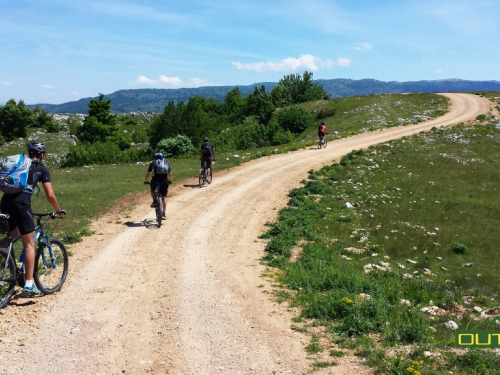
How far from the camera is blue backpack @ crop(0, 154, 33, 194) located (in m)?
8.27

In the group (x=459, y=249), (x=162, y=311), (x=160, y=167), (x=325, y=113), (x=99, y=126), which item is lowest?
(x=459, y=249)

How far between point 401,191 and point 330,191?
185 inches

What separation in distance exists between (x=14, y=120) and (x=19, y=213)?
94891 millimetres

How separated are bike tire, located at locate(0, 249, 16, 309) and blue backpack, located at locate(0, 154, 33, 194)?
139 centimetres

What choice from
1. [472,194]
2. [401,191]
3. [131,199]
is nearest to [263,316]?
[131,199]

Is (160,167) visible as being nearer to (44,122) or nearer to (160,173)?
(160,173)

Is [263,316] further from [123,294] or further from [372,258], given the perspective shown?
[372,258]

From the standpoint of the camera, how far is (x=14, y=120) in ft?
289

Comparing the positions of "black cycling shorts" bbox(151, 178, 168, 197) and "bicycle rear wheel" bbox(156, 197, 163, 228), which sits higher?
"black cycling shorts" bbox(151, 178, 168, 197)

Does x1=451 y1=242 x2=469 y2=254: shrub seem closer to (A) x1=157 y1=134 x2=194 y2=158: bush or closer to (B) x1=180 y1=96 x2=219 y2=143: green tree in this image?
(A) x1=157 y1=134 x2=194 y2=158: bush

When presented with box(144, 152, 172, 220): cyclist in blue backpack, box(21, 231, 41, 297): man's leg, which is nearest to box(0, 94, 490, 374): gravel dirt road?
box(21, 231, 41, 297): man's leg

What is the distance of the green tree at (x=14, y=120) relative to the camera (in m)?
86.4

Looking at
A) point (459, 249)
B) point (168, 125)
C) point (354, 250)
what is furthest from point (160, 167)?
point (168, 125)

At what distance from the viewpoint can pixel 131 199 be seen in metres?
20.9
